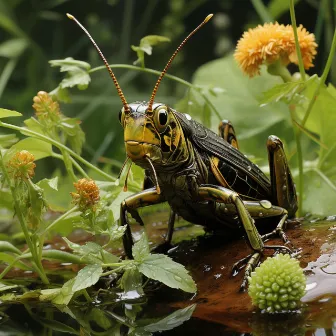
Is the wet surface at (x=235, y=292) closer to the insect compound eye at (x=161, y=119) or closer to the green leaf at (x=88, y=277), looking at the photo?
the green leaf at (x=88, y=277)

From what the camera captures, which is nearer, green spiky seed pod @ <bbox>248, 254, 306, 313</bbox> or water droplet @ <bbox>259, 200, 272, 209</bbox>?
green spiky seed pod @ <bbox>248, 254, 306, 313</bbox>

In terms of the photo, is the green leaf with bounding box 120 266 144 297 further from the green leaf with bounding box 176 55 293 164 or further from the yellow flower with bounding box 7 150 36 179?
the green leaf with bounding box 176 55 293 164

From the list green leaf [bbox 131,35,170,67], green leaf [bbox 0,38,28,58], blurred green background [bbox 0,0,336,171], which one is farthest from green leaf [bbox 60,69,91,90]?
green leaf [bbox 0,38,28,58]

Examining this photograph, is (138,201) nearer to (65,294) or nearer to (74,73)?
(65,294)

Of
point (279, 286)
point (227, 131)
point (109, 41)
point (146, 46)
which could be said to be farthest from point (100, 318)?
point (109, 41)

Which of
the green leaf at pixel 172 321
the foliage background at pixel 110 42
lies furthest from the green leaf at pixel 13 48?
the green leaf at pixel 172 321
